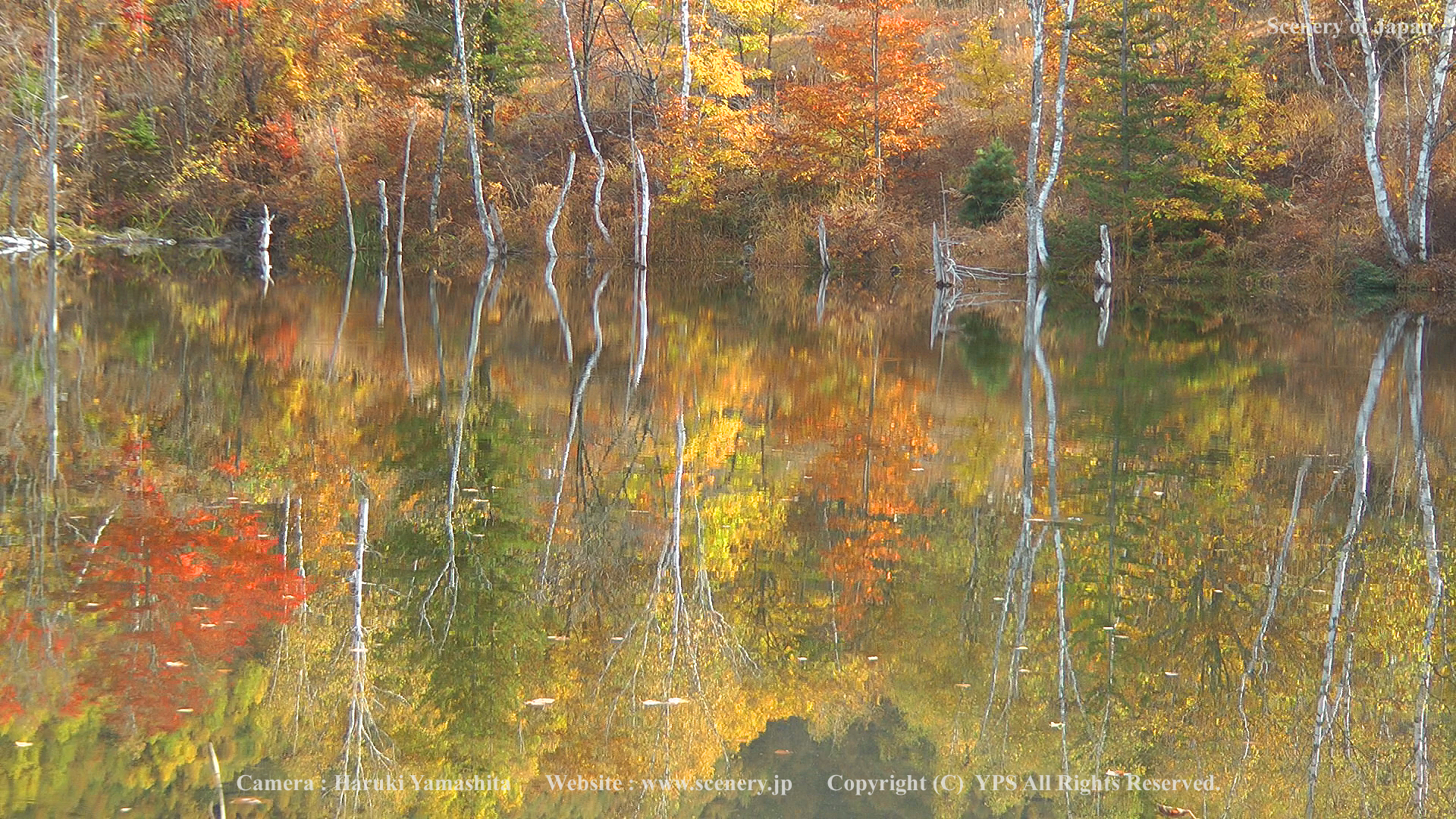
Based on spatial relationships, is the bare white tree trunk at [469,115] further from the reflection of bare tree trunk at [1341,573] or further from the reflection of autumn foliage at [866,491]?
the reflection of bare tree trunk at [1341,573]

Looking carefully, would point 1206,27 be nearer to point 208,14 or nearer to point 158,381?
point 158,381

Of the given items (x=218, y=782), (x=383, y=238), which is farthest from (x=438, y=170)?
(x=218, y=782)

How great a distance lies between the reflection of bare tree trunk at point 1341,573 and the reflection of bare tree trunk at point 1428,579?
308 millimetres

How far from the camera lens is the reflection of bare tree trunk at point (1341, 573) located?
16.3ft

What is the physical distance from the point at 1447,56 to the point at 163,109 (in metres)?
36.8

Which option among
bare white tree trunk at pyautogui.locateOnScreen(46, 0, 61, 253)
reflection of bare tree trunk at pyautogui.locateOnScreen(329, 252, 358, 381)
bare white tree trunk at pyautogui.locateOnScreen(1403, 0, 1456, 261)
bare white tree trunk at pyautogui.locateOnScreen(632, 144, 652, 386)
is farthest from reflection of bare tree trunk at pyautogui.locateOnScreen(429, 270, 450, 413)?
bare white tree trunk at pyautogui.locateOnScreen(1403, 0, 1456, 261)

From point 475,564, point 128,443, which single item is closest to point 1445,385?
point 475,564

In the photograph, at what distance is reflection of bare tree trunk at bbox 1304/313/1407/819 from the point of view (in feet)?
16.3

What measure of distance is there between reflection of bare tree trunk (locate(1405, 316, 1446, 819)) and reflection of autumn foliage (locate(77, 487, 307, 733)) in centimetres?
420

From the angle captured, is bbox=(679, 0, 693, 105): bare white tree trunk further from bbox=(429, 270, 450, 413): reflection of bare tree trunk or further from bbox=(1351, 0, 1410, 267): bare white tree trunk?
bbox=(1351, 0, 1410, 267): bare white tree trunk

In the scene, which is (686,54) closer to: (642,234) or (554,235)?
(642,234)

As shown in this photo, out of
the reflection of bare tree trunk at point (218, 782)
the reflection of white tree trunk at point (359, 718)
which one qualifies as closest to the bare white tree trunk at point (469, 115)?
the reflection of white tree trunk at point (359, 718)

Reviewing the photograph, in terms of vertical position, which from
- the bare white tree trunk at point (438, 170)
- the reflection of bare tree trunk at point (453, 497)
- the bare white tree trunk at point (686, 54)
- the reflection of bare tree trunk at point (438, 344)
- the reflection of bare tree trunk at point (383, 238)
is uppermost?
the bare white tree trunk at point (686, 54)

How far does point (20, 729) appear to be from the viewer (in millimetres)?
4590
